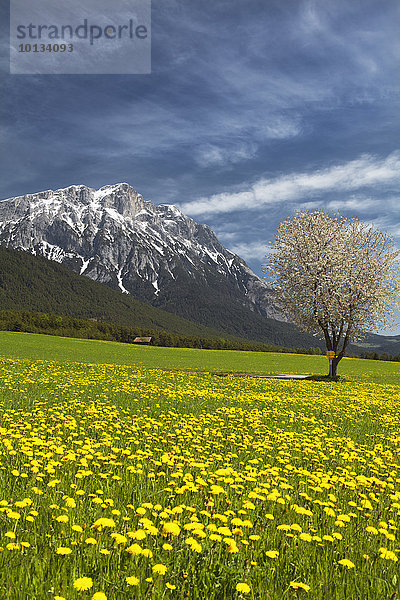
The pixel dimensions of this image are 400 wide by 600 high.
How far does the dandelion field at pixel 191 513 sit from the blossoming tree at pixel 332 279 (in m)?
27.5

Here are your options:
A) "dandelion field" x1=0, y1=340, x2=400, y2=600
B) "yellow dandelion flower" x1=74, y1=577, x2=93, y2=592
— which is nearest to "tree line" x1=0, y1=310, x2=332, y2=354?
"dandelion field" x1=0, y1=340, x2=400, y2=600

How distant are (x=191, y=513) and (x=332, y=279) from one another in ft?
115

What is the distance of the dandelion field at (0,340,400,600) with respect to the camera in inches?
132

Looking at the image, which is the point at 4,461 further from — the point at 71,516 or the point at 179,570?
the point at 179,570

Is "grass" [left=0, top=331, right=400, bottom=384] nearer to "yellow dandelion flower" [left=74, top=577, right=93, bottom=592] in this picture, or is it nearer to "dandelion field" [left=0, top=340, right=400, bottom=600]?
"dandelion field" [left=0, top=340, right=400, bottom=600]

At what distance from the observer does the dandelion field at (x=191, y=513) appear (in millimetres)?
3346

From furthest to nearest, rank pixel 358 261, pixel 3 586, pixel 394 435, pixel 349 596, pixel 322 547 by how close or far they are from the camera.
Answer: pixel 358 261 → pixel 394 435 → pixel 322 547 → pixel 349 596 → pixel 3 586

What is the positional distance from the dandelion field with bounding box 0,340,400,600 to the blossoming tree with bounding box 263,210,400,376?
2749 centimetres

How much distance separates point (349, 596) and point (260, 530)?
3.97 ft

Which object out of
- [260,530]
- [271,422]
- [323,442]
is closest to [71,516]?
[260,530]

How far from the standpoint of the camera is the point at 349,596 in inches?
131

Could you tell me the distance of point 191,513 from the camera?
464 centimetres

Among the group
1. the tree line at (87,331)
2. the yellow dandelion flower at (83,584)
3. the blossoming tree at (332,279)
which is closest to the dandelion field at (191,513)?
the yellow dandelion flower at (83,584)

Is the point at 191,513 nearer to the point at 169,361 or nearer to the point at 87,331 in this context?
the point at 169,361
